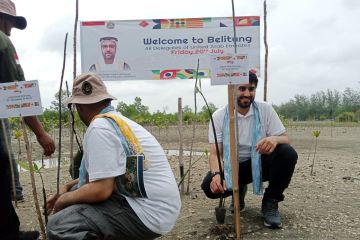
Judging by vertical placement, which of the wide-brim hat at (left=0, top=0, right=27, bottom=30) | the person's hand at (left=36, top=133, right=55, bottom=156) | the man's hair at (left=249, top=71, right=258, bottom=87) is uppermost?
the wide-brim hat at (left=0, top=0, right=27, bottom=30)

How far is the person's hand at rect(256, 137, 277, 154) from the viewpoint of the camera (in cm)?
277

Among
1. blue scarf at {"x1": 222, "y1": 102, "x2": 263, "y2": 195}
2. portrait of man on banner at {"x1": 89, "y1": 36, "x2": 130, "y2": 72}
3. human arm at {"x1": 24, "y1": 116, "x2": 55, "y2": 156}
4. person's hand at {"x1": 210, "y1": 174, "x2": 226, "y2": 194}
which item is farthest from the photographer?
portrait of man on banner at {"x1": 89, "y1": 36, "x2": 130, "y2": 72}

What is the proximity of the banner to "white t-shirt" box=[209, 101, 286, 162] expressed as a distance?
1873 millimetres

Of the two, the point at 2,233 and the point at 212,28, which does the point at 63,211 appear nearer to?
the point at 2,233

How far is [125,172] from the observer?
72.4 inches

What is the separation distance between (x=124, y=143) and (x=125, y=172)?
0.14 m

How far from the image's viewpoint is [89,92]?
1.97m

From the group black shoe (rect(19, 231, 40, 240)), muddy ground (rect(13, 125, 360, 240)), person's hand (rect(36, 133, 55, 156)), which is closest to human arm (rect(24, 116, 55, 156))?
person's hand (rect(36, 133, 55, 156))

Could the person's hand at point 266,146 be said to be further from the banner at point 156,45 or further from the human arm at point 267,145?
the banner at point 156,45

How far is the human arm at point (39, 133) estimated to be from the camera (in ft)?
7.95

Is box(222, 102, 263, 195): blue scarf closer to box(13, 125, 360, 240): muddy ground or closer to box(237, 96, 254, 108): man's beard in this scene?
box(237, 96, 254, 108): man's beard

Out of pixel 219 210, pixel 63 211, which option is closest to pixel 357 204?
pixel 219 210

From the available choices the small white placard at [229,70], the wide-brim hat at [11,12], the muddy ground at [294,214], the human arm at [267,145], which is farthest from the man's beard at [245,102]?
the wide-brim hat at [11,12]

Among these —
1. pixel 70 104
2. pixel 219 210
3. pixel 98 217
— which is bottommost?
pixel 219 210
